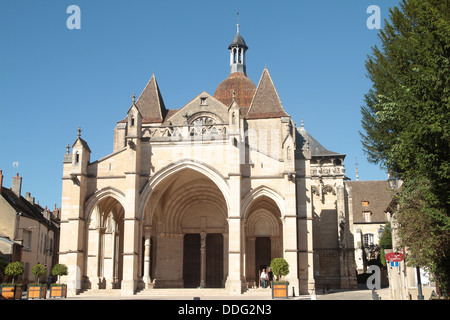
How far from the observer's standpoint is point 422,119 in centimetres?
1191

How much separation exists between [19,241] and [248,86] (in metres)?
18.7

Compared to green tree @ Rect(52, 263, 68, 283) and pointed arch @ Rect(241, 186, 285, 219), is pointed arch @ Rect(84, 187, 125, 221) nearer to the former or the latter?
green tree @ Rect(52, 263, 68, 283)

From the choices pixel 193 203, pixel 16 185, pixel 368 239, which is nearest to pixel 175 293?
pixel 193 203

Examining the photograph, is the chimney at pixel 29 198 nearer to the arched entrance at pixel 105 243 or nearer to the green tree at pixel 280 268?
the arched entrance at pixel 105 243

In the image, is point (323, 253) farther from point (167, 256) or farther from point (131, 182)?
point (131, 182)

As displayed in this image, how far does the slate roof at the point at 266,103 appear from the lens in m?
30.1

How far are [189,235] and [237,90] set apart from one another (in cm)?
1234

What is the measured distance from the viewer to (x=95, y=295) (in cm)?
2216

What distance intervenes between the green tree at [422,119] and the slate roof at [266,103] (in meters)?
11.9

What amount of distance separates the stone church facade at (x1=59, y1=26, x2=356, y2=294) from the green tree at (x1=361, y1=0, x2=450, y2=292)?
658 cm

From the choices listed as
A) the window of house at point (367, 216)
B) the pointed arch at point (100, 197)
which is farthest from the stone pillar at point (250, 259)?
the window of house at point (367, 216)

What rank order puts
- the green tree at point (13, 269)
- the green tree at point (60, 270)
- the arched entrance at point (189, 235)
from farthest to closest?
the arched entrance at point (189, 235)
the green tree at point (60, 270)
the green tree at point (13, 269)

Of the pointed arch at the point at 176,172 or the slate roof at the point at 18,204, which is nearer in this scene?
the pointed arch at the point at 176,172
